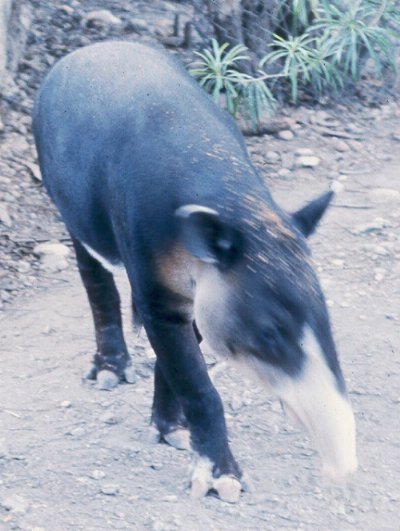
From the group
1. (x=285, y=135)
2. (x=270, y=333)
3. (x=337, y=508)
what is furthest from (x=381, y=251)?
(x=270, y=333)

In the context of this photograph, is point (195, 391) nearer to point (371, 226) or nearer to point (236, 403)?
point (236, 403)

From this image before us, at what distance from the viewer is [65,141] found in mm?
3967

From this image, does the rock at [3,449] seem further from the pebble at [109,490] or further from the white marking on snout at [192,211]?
the white marking on snout at [192,211]

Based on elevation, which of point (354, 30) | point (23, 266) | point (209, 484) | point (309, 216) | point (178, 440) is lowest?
point (23, 266)

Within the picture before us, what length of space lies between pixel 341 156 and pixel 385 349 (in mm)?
2633

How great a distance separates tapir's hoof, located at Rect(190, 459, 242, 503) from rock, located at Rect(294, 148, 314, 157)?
12.5ft

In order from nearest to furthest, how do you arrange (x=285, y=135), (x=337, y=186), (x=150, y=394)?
(x=150, y=394) → (x=337, y=186) → (x=285, y=135)

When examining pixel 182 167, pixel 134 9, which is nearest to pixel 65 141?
pixel 182 167

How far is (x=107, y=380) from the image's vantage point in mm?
4426

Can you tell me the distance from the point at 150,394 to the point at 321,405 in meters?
1.57

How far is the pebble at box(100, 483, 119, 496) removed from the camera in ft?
11.9

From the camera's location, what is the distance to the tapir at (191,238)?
295 cm

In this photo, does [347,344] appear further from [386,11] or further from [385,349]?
[386,11]

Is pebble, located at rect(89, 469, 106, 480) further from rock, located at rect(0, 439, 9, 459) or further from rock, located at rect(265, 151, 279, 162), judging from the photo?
rock, located at rect(265, 151, 279, 162)
